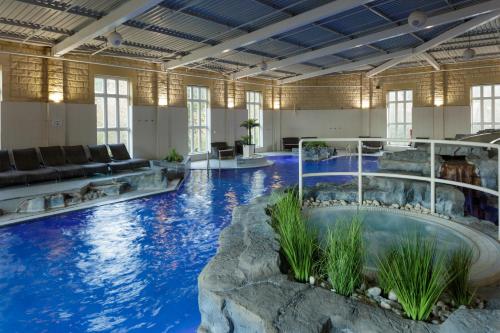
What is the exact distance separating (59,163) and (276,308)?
33.1ft

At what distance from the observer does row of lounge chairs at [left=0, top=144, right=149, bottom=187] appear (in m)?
9.45

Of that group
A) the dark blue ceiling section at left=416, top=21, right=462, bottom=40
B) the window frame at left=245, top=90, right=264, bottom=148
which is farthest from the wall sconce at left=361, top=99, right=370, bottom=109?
the dark blue ceiling section at left=416, top=21, right=462, bottom=40

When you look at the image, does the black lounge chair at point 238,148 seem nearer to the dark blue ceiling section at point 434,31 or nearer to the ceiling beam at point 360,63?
the ceiling beam at point 360,63

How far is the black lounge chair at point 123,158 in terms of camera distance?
12.1 metres

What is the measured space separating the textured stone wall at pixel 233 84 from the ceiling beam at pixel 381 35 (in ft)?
7.48

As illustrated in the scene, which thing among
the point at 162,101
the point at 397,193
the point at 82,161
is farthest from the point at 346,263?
the point at 162,101

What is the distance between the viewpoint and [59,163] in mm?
10758

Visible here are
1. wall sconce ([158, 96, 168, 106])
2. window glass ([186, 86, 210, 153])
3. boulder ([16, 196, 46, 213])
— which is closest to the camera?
boulder ([16, 196, 46, 213])

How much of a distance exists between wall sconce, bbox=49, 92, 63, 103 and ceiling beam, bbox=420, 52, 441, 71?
1344cm

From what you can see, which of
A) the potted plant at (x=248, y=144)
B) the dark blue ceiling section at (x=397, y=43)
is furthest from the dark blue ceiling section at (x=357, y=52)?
the potted plant at (x=248, y=144)

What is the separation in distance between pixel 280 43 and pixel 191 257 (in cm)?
961

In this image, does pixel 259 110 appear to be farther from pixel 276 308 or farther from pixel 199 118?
pixel 276 308

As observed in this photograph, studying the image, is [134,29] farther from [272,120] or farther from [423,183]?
[272,120]

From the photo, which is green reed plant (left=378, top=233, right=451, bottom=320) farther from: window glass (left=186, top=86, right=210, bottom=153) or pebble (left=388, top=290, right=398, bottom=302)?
window glass (left=186, top=86, right=210, bottom=153)
